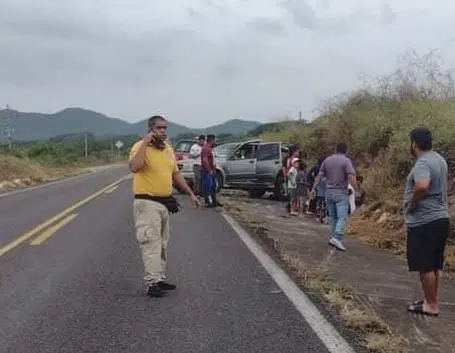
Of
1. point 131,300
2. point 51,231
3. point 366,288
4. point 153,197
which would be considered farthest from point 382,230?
point 131,300

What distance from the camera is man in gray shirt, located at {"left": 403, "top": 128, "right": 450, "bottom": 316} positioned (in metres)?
6.56

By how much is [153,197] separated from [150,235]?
403mm

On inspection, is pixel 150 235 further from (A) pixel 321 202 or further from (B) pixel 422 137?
(A) pixel 321 202

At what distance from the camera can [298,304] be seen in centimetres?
661

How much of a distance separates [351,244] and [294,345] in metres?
6.64

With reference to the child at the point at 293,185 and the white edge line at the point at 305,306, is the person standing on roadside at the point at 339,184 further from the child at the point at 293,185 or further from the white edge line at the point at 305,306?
the child at the point at 293,185

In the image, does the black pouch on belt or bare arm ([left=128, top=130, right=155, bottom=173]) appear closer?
bare arm ([left=128, top=130, right=155, bottom=173])

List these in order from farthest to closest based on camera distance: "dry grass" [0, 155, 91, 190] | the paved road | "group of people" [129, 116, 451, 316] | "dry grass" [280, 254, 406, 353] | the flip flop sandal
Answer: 1. "dry grass" [0, 155, 91, 190]
2. "group of people" [129, 116, 451, 316]
3. the flip flop sandal
4. the paved road
5. "dry grass" [280, 254, 406, 353]

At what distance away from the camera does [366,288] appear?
7676 millimetres

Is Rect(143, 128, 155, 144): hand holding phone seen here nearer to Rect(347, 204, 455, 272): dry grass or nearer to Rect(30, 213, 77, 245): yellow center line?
Rect(30, 213, 77, 245): yellow center line

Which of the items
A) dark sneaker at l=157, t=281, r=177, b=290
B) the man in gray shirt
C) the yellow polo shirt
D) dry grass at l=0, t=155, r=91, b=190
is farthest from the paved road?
dry grass at l=0, t=155, r=91, b=190

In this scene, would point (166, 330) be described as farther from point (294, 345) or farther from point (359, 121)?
point (359, 121)

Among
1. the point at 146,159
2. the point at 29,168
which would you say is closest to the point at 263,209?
the point at 146,159

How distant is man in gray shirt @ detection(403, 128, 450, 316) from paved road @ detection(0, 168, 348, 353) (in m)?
1.33
